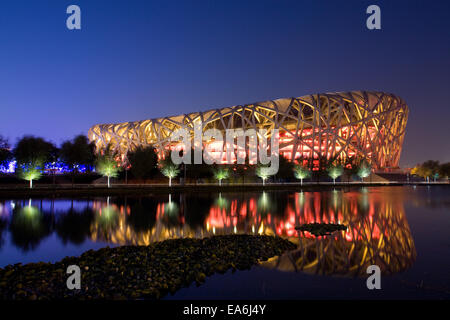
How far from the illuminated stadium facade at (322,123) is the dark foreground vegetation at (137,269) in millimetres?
54948

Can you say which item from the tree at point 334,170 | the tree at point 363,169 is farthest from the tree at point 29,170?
the tree at point 363,169

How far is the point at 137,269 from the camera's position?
7.30 m

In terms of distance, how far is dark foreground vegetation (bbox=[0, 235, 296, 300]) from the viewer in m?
6.16

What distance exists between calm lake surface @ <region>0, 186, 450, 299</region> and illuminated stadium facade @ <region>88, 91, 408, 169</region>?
4759cm

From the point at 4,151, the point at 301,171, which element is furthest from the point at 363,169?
the point at 4,151

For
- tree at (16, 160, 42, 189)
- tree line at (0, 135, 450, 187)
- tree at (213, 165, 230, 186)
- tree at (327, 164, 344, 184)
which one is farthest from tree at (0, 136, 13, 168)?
tree at (327, 164, 344, 184)

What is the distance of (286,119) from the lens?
6938 centimetres

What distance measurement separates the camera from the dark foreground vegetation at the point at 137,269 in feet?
20.2

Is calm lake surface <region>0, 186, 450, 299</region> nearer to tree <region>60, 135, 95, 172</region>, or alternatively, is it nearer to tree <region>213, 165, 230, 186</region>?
tree <region>213, 165, 230, 186</region>

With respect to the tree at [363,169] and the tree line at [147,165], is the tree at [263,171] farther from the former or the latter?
the tree at [363,169]

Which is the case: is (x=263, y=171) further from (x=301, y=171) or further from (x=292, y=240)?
(x=292, y=240)
